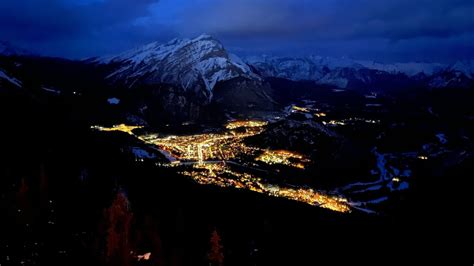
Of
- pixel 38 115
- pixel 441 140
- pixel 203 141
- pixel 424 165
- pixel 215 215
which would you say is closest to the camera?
pixel 215 215

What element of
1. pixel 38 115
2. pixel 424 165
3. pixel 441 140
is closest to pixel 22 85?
pixel 38 115

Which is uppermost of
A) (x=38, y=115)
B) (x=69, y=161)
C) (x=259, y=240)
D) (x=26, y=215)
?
(x=38, y=115)

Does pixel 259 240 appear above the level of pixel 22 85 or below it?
below

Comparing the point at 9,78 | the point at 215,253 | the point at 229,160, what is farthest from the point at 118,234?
the point at 9,78

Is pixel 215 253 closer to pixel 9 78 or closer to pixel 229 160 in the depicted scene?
pixel 229 160

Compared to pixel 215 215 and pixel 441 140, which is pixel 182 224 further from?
pixel 441 140

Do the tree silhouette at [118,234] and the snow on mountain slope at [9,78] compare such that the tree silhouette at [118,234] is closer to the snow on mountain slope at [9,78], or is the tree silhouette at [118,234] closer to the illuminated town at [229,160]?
the illuminated town at [229,160]

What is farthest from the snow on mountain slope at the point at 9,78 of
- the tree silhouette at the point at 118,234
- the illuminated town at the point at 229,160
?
the tree silhouette at the point at 118,234
